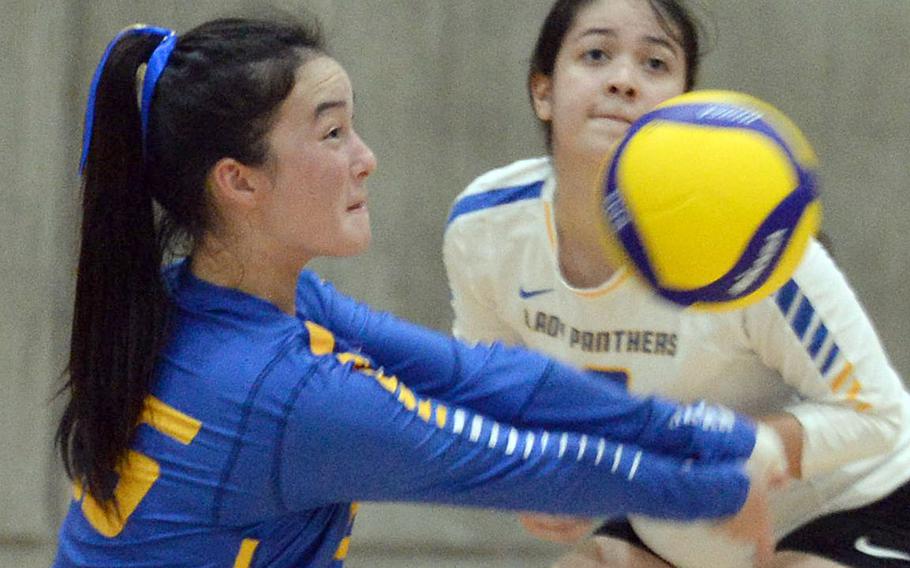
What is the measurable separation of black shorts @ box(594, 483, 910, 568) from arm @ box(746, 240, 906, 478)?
0.36 ft

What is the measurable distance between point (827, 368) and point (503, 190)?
54cm

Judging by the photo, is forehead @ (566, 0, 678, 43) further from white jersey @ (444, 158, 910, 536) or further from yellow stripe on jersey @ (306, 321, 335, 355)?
yellow stripe on jersey @ (306, 321, 335, 355)

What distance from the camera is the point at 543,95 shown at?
188 centimetres

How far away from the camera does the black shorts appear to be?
1.65m

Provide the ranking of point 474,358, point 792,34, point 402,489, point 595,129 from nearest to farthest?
point 402,489, point 474,358, point 595,129, point 792,34

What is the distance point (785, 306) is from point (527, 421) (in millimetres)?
392

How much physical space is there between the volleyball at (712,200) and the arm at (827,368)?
12 centimetres

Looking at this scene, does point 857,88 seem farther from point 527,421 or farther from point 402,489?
point 402,489

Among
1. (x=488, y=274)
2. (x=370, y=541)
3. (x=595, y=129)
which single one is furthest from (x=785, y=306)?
(x=370, y=541)

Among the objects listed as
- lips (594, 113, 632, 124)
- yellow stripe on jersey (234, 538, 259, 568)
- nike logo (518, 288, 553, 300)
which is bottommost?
yellow stripe on jersey (234, 538, 259, 568)

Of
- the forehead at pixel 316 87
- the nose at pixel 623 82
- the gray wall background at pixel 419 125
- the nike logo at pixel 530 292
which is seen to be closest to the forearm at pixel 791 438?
the nike logo at pixel 530 292

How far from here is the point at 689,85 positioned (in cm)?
183

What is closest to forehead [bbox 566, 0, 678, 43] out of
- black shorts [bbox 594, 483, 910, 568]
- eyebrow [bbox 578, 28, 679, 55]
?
eyebrow [bbox 578, 28, 679, 55]

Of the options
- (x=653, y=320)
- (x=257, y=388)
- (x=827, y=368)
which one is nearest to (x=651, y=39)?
(x=653, y=320)
